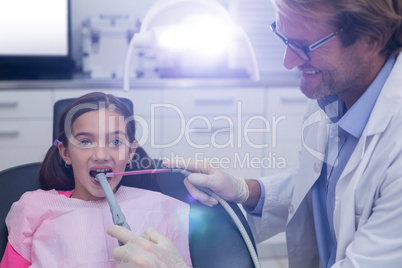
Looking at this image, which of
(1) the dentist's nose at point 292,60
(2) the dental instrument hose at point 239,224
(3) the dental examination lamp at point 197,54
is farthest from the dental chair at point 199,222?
(3) the dental examination lamp at point 197,54

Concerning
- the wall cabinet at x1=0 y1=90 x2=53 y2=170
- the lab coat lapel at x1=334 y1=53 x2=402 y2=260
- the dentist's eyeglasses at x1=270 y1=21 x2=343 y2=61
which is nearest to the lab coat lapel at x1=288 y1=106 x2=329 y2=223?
the lab coat lapel at x1=334 y1=53 x2=402 y2=260

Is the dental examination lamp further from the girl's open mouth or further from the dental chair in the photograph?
the girl's open mouth

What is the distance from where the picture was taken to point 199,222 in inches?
46.8

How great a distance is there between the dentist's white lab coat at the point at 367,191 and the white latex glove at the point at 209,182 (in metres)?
0.17

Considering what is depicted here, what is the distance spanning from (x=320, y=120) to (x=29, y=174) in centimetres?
84

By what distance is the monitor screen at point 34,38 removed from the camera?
2.25 metres

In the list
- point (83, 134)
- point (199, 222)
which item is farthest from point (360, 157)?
point (83, 134)

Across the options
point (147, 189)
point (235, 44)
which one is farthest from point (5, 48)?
point (147, 189)

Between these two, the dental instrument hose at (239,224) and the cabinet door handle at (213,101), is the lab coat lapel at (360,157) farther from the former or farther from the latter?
the cabinet door handle at (213,101)

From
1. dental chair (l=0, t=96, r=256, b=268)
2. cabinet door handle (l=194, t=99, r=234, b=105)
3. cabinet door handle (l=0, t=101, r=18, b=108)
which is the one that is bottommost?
dental chair (l=0, t=96, r=256, b=268)

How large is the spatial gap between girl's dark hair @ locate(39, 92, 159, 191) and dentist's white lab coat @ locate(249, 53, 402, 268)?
442 mm

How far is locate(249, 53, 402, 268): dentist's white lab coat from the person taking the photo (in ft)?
2.85

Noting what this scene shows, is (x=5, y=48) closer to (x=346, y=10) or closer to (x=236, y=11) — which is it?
(x=236, y=11)

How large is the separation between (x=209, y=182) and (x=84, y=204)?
0.33 metres
